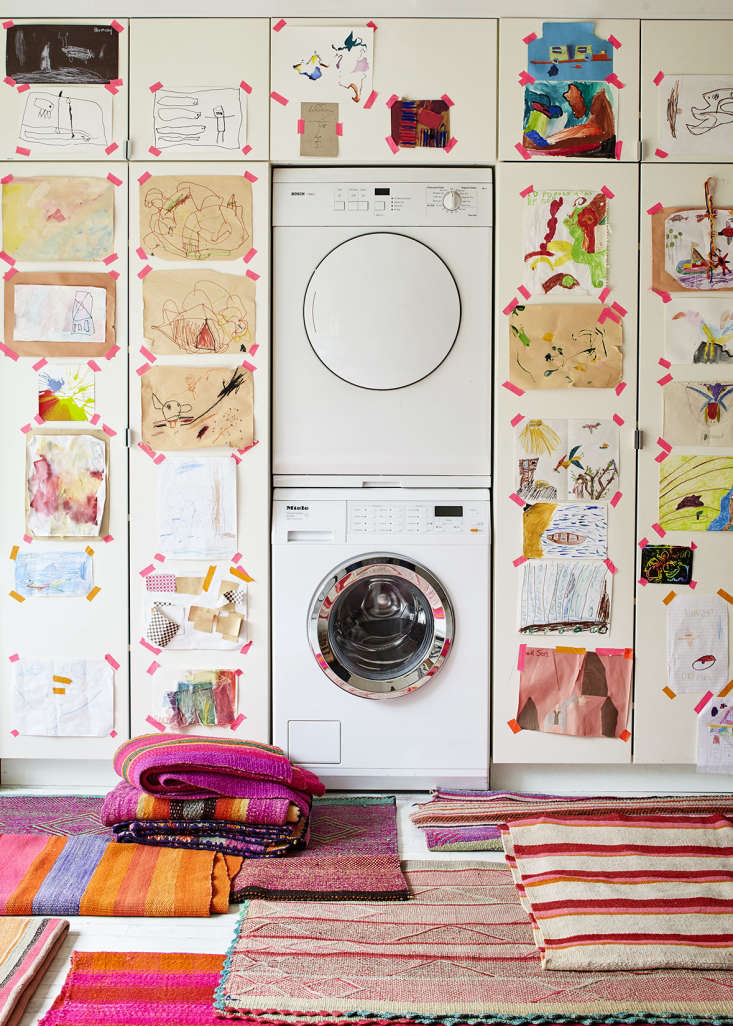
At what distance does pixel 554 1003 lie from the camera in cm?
161

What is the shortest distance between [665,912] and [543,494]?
4.00 feet

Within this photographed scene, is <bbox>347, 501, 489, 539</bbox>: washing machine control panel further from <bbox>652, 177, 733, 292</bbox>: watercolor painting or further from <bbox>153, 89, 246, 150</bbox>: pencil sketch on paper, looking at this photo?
<bbox>153, 89, 246, 150</bbox>: pencil sketch on paper

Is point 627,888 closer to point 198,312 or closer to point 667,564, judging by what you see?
point 667,564

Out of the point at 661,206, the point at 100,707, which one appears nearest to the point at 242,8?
the point at 661,206

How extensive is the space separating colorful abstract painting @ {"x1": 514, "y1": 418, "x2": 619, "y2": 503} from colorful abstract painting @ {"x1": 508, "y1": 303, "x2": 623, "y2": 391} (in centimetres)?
14

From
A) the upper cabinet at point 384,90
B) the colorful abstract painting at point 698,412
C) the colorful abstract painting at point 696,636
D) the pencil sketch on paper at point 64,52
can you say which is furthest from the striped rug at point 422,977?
the pencil sketch on paper at point 64,52

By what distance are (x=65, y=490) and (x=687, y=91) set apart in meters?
2.31

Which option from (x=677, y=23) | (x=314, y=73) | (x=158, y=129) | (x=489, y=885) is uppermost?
(x=677, y=23)

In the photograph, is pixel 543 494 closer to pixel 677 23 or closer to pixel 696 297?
pixel 696 297

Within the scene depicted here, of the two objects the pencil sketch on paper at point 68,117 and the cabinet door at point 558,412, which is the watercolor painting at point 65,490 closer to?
the pencil sketch on paper at point 68,117

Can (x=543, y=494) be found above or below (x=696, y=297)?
below

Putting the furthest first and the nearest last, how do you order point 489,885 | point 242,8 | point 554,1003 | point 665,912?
point 242,8, point 489,885, point 665,912, point 554,1003

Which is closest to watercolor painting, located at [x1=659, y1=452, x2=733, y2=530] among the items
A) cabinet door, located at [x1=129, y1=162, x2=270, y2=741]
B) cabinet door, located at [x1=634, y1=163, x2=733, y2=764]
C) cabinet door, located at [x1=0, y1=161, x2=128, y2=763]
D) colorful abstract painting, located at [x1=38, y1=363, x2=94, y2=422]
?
cabinet door, located at [x1=634, y1=163, x2=733, y2=764]

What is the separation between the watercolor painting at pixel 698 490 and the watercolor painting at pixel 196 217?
151 centimetres
